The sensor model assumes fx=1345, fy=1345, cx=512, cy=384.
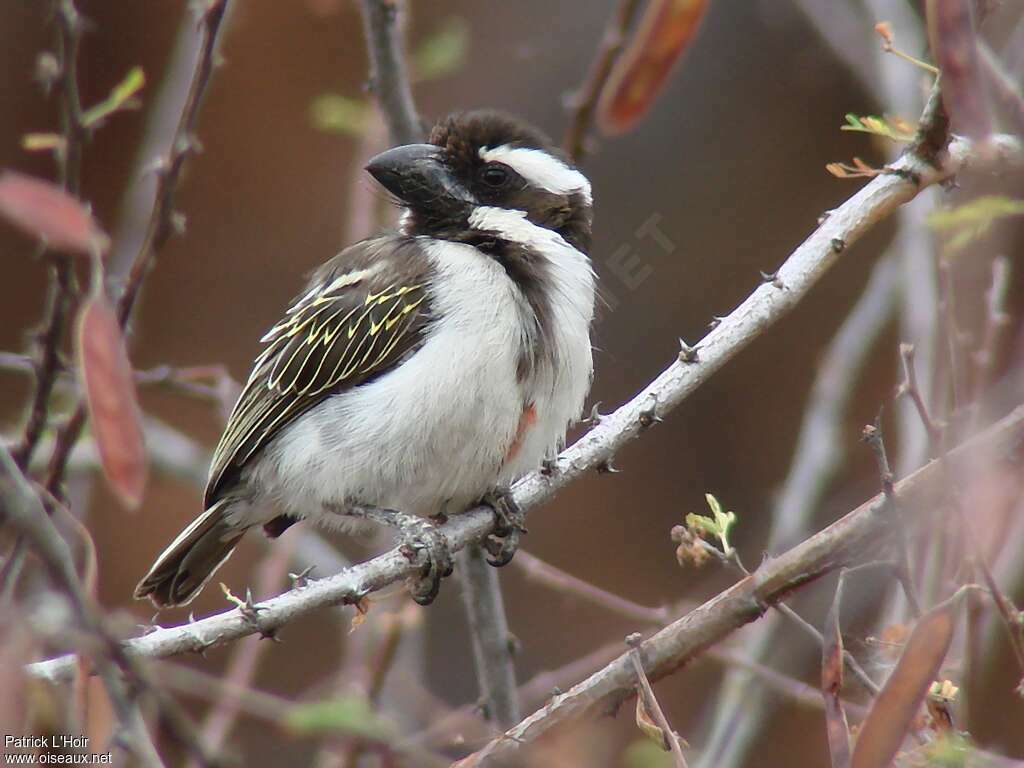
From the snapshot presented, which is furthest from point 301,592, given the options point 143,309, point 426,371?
point 143,309

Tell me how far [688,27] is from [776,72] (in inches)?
239

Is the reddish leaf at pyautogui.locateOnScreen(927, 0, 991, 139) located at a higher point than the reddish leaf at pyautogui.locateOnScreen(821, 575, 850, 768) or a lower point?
higher

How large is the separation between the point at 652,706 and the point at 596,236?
508 cm

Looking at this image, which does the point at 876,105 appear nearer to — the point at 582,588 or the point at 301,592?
the point at 582,588

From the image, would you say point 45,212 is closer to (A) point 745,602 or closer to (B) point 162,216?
(A) point 745,602

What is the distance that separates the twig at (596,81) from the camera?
3919 mm

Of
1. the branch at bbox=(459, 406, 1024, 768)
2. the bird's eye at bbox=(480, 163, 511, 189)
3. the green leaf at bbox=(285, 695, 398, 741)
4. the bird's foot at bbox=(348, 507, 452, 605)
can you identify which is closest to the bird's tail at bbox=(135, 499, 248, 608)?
the bird's foot at bbox=(348, 507, 452, 605)

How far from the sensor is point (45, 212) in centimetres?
171

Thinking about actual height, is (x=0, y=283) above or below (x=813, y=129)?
below

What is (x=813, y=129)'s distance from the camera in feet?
26.3

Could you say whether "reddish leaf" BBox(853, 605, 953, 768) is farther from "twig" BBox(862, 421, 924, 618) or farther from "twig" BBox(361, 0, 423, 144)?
"twig" BBox(361, 0, 423, 144)

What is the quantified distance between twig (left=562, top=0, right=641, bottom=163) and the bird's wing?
0.81m

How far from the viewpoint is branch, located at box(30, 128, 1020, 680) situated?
134 inches

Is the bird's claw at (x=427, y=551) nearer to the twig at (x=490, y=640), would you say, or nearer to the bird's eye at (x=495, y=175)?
the twig at (x=490, y=640)
